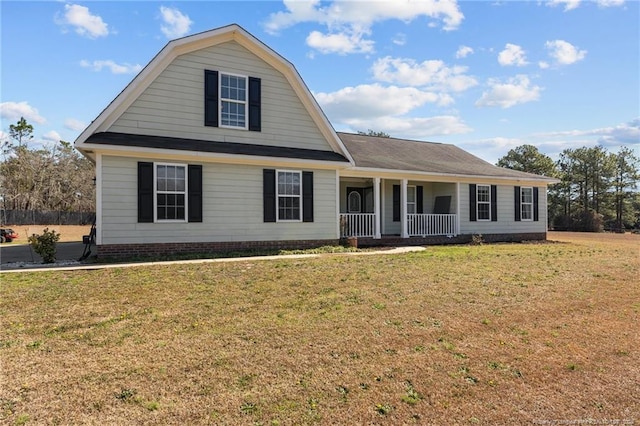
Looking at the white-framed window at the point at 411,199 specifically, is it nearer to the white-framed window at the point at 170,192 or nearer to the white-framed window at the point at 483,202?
the white-framed window at the point at 483,202

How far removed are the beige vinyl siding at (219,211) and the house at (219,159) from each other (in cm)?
3

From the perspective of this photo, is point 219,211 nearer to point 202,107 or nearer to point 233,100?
point 202,107

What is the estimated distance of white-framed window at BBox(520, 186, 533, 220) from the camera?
63.9ft

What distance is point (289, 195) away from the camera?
13.4 m

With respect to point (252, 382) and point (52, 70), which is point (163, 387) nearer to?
point (252, 382)

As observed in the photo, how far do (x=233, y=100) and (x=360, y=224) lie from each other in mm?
6711

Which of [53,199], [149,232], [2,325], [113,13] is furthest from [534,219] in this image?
[53,199]

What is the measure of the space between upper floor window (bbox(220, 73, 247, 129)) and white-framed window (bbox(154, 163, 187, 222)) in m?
2.25

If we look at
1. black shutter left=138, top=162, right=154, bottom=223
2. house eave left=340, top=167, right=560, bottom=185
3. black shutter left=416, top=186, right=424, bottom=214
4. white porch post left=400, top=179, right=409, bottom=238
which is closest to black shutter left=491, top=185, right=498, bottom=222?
house eave left=340, top=167, right=560, bottom=185

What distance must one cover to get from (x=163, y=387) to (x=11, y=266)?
8.69 m

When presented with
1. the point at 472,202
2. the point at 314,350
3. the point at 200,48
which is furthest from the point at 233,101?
the point at 472,202

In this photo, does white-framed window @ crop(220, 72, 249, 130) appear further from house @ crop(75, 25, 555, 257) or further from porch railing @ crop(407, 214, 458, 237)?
porch railing @ crop(407, 214, 458, 237)

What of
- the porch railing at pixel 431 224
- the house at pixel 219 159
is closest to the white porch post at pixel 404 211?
the house at pixel 219 159

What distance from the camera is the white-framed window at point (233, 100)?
500 inches
